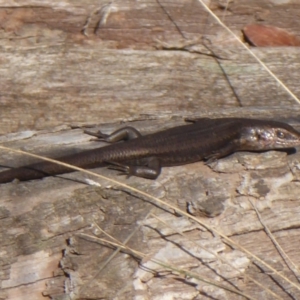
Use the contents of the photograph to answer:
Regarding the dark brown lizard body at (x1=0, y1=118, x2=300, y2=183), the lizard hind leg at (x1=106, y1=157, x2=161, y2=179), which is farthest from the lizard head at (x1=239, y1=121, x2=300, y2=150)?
the lizard hind leg at (x1=106, y1=157, x2=161, y2=179)

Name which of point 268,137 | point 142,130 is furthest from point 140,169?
point 268,137

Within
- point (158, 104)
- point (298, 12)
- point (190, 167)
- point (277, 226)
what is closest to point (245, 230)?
point (277, 226)

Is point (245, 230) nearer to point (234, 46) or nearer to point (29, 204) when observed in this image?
point (29, 204)

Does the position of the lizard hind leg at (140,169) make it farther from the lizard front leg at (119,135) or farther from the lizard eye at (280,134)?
the lizard eye at (280,134)

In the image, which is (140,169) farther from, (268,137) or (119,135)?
(268,137)

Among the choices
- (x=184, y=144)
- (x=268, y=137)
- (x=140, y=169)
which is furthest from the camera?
(x=268, y=137)

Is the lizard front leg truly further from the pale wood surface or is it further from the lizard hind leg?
the lizard hind leg

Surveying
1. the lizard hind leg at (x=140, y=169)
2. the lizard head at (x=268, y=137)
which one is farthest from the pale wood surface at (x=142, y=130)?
the lizard head at (x=268, y=137)
